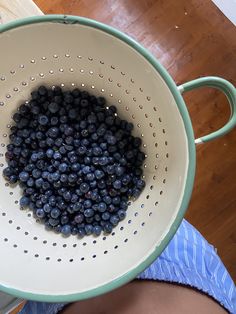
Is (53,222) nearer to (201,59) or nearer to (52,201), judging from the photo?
(52,201)

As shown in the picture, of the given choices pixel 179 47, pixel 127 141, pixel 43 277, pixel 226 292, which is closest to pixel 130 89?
pixel 127 141

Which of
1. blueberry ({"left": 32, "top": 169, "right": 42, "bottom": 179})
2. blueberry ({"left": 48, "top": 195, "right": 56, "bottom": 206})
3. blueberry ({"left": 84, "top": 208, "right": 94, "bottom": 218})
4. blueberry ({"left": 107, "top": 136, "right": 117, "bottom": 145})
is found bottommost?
blueberry ({"left": 48, "top": 195, "right": 56, "bottom": 206})

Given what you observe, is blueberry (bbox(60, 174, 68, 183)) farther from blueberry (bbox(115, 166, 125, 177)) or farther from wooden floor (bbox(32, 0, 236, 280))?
wooden floor (bbox(32, 0, 236, 280))

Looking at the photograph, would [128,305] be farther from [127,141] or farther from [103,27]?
[103,27]

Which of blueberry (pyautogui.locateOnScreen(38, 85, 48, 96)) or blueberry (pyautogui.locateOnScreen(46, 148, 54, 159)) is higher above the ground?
blueberry (pyautogui.locateOnScreen(38, 85, 48, 96))

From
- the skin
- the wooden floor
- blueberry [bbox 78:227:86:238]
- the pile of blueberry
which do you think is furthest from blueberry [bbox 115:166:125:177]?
the wooden floor
